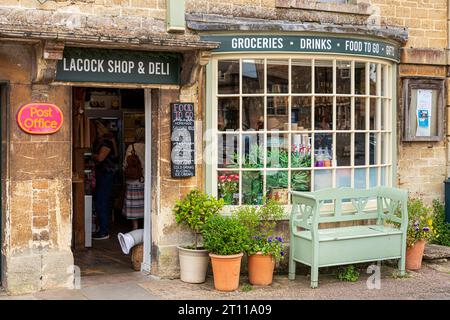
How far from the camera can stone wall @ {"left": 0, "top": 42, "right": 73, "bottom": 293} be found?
→ 735cm

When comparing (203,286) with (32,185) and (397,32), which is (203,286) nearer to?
(32,185)

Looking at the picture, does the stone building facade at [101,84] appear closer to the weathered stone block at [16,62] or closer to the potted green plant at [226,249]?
the weathered stone block at [16,62]

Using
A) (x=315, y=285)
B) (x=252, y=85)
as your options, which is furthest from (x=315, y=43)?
(x=315, y=285)

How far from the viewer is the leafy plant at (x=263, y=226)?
26.2 feet

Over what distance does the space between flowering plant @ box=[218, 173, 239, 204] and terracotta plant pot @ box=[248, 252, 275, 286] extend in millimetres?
882

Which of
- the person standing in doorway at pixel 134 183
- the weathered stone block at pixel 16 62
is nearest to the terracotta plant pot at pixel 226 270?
the weathered stone block at pixel 16 62

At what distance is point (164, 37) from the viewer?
780 cm

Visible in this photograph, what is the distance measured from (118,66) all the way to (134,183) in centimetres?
320

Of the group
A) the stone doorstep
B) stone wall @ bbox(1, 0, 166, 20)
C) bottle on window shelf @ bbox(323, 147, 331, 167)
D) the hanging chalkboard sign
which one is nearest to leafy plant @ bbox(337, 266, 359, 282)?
bottle on window shelf @ bbox(323, 147, 331, 167)

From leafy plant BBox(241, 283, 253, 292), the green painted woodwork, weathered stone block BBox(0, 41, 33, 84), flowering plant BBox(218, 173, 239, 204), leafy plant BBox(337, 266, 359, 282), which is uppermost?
the green painted woodwork

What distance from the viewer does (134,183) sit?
1069 cm

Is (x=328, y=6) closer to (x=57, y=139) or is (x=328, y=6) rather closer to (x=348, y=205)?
(x=348, y=205)

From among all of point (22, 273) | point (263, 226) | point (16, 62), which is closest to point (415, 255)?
point (263, 226)

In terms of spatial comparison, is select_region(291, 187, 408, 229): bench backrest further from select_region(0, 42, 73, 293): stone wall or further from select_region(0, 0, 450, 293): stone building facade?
select_region(0, 42, 73, 293): stone wall
